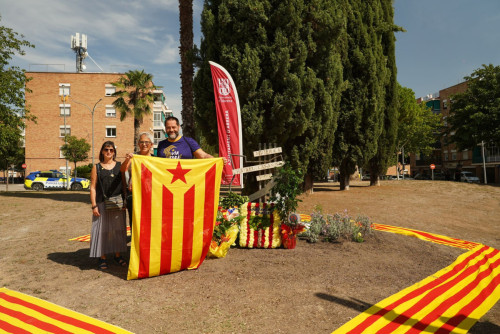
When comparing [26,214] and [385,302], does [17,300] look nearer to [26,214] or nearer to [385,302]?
[385,302]

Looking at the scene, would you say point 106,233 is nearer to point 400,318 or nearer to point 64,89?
point 400,318

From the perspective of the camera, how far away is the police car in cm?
2575

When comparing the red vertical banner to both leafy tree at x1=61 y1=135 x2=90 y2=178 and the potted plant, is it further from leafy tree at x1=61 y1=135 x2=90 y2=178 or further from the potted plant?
leafy tree at x1=61 y1=135 x2=90 y2=178

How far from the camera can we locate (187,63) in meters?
13.5

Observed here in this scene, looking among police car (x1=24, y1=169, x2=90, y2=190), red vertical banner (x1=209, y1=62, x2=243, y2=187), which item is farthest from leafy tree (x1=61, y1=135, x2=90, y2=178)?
red vertical banner (x1=209, y1=62, x2=243, y2=187)

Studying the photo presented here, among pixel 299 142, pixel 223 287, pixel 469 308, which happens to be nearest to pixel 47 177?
pixel 299 142

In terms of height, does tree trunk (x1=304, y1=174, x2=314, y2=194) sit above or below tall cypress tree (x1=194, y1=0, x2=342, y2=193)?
below

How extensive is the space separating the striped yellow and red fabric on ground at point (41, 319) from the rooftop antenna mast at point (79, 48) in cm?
6108

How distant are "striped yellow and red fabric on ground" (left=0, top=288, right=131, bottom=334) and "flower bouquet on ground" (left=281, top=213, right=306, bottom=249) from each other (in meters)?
3.53

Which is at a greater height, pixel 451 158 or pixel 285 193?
pixel 451 158

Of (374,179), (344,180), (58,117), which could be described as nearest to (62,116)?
(58,117)

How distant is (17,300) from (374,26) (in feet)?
69.0

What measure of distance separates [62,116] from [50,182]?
21.2 metres

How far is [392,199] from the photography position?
15695mm
